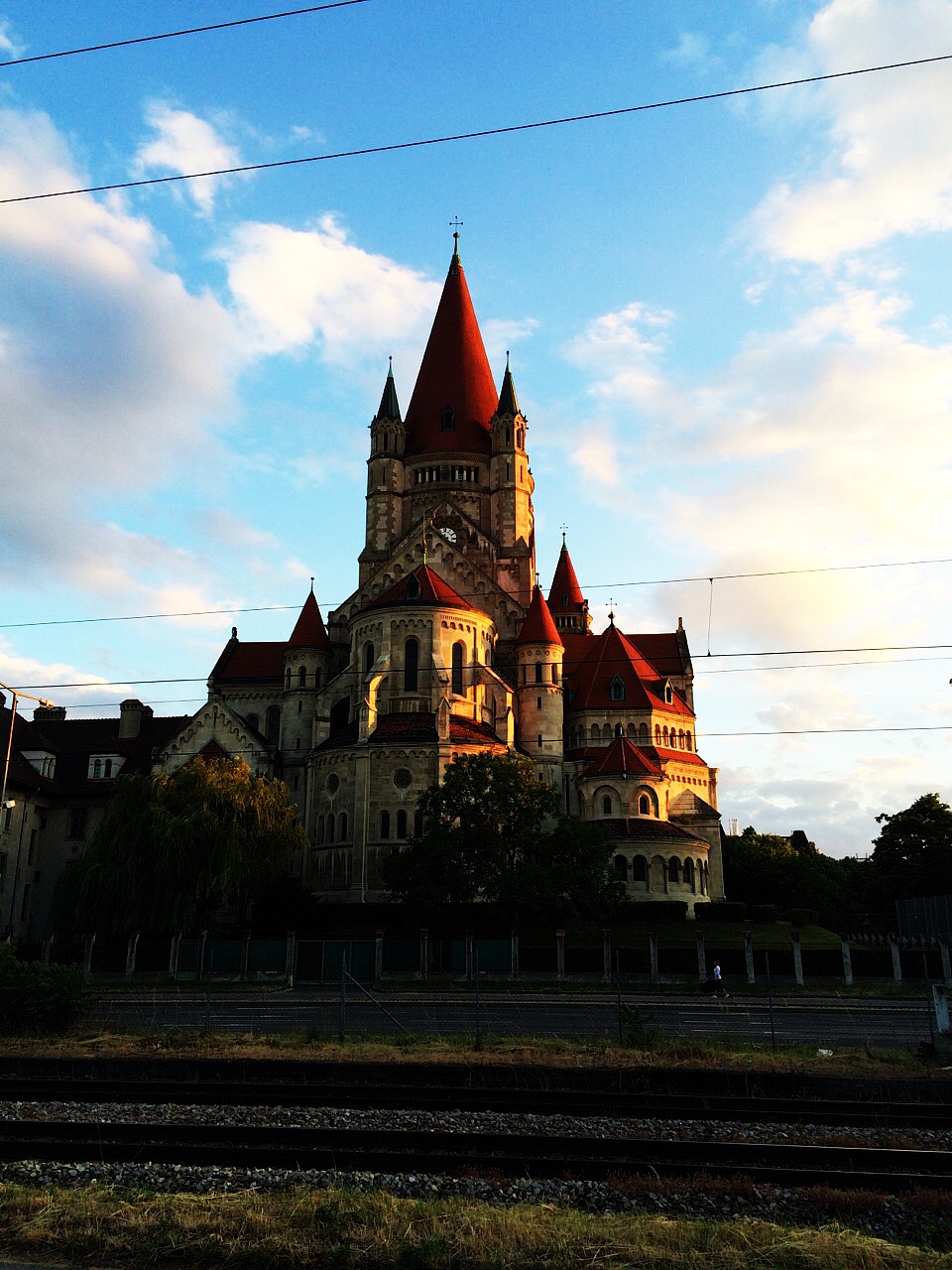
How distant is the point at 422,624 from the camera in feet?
211

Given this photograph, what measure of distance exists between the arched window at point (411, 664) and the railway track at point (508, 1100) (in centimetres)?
4693

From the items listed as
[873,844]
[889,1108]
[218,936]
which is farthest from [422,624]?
[889,1108]

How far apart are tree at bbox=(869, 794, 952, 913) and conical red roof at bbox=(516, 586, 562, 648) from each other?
28474mm

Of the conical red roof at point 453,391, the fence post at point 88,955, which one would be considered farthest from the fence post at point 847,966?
the conical red roof at point 453,391

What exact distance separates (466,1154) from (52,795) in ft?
204

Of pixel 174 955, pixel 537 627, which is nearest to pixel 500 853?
pixel 174 955

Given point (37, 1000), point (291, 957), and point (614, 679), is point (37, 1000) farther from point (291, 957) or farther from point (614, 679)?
point (614, 679)

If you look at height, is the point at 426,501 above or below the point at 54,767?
above

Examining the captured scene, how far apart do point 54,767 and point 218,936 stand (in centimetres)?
2629

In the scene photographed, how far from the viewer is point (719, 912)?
62.2 m

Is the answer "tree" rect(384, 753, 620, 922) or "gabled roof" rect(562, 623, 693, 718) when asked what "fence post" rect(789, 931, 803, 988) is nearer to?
"tree" rect(384, 753, 620, 922)

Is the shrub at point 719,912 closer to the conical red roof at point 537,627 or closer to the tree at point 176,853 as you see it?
the conical red roof at point 537,627

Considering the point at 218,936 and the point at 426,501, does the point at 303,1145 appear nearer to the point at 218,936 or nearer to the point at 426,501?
the point at 218,936

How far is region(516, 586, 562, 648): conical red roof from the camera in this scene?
7019 centimetres
